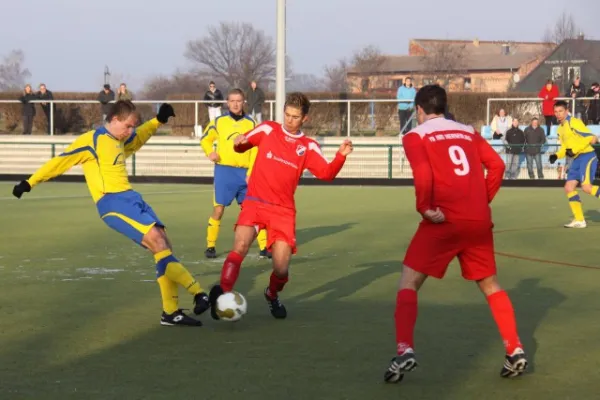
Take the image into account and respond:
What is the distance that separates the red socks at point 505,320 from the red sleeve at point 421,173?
75 cm

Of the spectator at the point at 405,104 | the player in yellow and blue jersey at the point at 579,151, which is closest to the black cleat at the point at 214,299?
the player in yellow and blue jersey at the point at 579,151

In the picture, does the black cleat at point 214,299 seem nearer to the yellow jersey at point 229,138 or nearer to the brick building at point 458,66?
the yellow jersey at point 229,138

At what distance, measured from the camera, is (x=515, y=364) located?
601 cm

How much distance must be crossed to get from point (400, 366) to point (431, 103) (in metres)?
1.66

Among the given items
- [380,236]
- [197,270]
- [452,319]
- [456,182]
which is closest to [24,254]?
[197,270]

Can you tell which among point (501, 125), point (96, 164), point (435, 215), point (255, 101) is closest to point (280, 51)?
point (255, 101)

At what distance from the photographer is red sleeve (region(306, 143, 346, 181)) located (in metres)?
7.77

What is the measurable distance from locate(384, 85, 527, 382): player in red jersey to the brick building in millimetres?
71576

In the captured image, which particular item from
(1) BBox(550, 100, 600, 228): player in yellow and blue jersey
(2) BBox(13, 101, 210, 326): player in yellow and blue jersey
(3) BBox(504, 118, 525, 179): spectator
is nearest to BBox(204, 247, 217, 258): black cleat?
(2) BBox(13, 101, 210, 326): player in yellow and blue jersey

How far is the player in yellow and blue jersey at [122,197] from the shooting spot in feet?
25.6

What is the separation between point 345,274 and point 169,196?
1282 cm

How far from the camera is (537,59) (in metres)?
92.1

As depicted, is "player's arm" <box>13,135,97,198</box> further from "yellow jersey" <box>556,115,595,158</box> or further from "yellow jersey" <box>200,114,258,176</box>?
"yellow jersey" <box>556,115,595,158</box>

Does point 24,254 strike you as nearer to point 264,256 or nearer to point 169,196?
point 264,256
